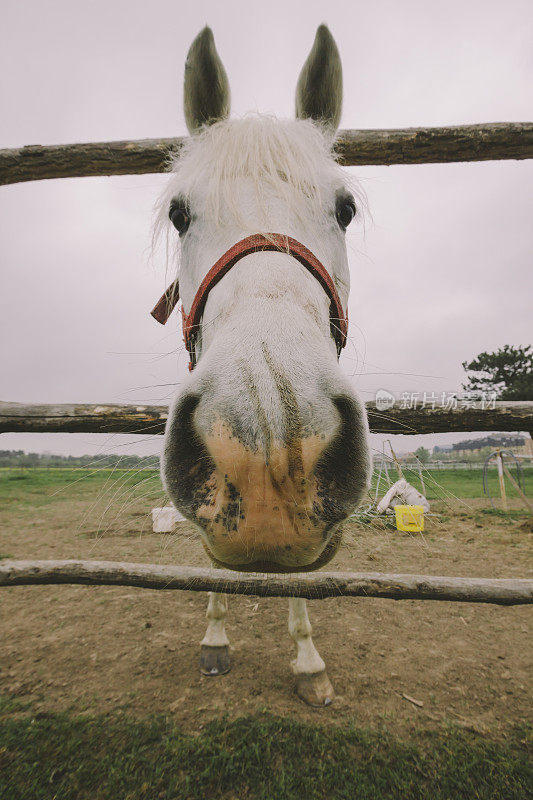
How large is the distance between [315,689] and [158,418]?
217 centimetres

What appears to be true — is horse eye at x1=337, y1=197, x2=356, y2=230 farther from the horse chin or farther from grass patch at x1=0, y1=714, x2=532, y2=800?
grass patch at x1=0, y1=714, x2=532, y2=800

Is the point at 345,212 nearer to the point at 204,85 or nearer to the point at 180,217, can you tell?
the point at 180,217

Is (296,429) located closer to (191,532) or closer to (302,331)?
(302,331)

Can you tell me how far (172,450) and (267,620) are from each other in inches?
140

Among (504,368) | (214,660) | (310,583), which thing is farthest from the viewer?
(504,368)

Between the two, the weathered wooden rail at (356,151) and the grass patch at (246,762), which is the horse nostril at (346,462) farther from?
the weathered wooden rail at (356,151)

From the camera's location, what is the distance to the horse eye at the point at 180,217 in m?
1.81

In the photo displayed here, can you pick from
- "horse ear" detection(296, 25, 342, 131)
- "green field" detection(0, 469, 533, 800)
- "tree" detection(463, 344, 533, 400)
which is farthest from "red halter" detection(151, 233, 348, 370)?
"tree" detection(463, 344, 533, 400)

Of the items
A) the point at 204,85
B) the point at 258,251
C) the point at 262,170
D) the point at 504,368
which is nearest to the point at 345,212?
the point at 262,170

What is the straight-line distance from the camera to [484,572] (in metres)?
5.07

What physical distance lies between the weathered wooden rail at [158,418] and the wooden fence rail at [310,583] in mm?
803

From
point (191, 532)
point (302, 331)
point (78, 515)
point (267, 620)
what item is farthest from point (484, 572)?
point (78, 515)

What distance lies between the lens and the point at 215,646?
9.48ft

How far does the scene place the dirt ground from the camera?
237cm
